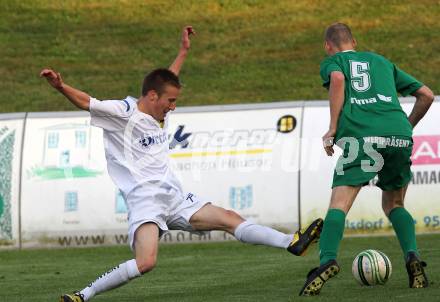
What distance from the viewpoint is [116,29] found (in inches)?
1120

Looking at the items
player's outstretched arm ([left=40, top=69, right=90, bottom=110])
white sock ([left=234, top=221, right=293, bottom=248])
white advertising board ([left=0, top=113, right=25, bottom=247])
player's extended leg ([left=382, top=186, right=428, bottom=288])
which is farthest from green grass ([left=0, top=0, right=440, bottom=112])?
player's outstretched arm ([left=40, top=69, right=90, bottom=110])

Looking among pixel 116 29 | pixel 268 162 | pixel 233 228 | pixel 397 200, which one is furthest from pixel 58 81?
pixel 116 29

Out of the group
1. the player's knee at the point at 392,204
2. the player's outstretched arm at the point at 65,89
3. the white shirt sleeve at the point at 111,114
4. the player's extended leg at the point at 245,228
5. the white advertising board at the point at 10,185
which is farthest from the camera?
the white advertising board at the point at 10,185

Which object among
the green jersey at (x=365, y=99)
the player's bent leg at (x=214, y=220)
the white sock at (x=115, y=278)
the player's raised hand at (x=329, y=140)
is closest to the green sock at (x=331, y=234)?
the player's raised hand at (x=329, y=140)

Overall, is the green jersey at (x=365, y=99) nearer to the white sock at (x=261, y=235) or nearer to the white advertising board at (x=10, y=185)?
the white sock at (x=261, y=235)

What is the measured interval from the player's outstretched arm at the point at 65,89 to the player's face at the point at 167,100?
0.59 m

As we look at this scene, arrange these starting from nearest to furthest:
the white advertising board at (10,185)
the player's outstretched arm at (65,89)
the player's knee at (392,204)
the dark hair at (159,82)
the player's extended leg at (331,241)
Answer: the player's outstretched arm at (65,89) < the player's extended leg at (331,241) < the dark hair at (159,82) < the player's knee at (392,204) < the white advertising board at (10,185)

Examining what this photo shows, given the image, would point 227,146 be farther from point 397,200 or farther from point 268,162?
point 397,200

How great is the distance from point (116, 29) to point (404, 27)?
6872 mm

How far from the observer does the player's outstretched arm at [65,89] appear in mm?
8055

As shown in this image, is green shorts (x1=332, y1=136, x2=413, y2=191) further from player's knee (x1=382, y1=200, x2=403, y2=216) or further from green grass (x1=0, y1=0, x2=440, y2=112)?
green grass (x1=0, y1=0, x2=440, y2=112)

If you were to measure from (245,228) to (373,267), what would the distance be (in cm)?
100

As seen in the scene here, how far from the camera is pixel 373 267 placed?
877 cm

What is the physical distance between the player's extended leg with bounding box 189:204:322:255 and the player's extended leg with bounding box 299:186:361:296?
8cm
